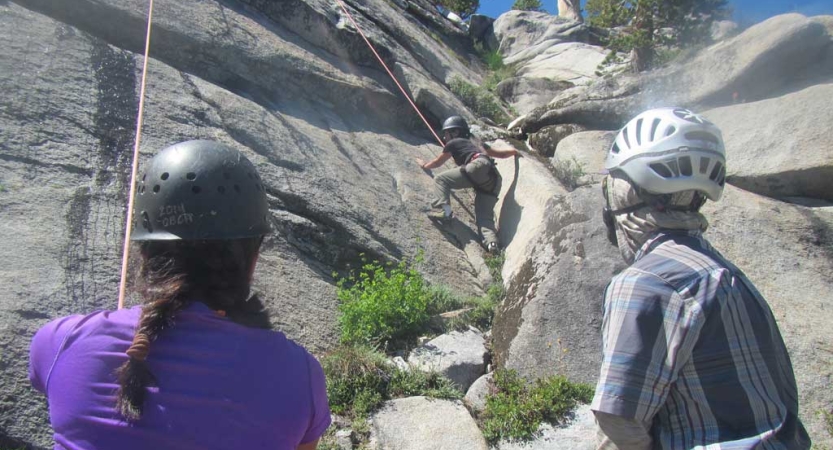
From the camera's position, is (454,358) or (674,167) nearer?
(674,167)

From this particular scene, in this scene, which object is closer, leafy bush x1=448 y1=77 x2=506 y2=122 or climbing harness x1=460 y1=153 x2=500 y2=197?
climbing harness x1=460 y1=153 x2=500 y2=197

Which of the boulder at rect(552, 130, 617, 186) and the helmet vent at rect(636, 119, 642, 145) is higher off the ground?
the helmet vent at rect(636, 119, 642, 145)

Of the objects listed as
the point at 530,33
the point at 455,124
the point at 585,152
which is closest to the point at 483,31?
the point at 530,33

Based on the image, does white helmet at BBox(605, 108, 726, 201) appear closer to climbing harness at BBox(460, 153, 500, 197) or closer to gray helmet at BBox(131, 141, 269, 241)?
gray helmet at BBox(131, 141, 269, 241)

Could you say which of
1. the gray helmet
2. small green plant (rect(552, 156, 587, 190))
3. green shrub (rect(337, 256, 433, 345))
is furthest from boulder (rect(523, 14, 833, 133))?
the gray helmet

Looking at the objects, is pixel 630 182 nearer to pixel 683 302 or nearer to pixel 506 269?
pixel 683 302

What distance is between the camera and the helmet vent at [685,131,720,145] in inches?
102

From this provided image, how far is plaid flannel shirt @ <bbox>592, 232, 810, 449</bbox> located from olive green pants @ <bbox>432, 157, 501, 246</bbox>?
19.2 ft

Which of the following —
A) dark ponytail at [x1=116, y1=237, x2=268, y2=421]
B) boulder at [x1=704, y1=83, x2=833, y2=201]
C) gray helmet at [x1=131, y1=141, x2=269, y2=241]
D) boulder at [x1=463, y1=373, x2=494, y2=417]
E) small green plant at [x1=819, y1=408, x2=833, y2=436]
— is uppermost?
boulder at [x1=704, y1=83, x2=833, y2=201]

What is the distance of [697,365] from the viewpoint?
209 cm

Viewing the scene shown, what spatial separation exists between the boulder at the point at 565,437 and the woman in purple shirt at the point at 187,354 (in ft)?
8.92

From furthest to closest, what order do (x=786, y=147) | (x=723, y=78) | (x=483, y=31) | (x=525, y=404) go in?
(x=483, y=31), (x=723, y=78), (x=786, y=147), (x=525, y=404)

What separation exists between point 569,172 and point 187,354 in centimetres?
711

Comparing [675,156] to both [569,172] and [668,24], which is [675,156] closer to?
[569,172]
